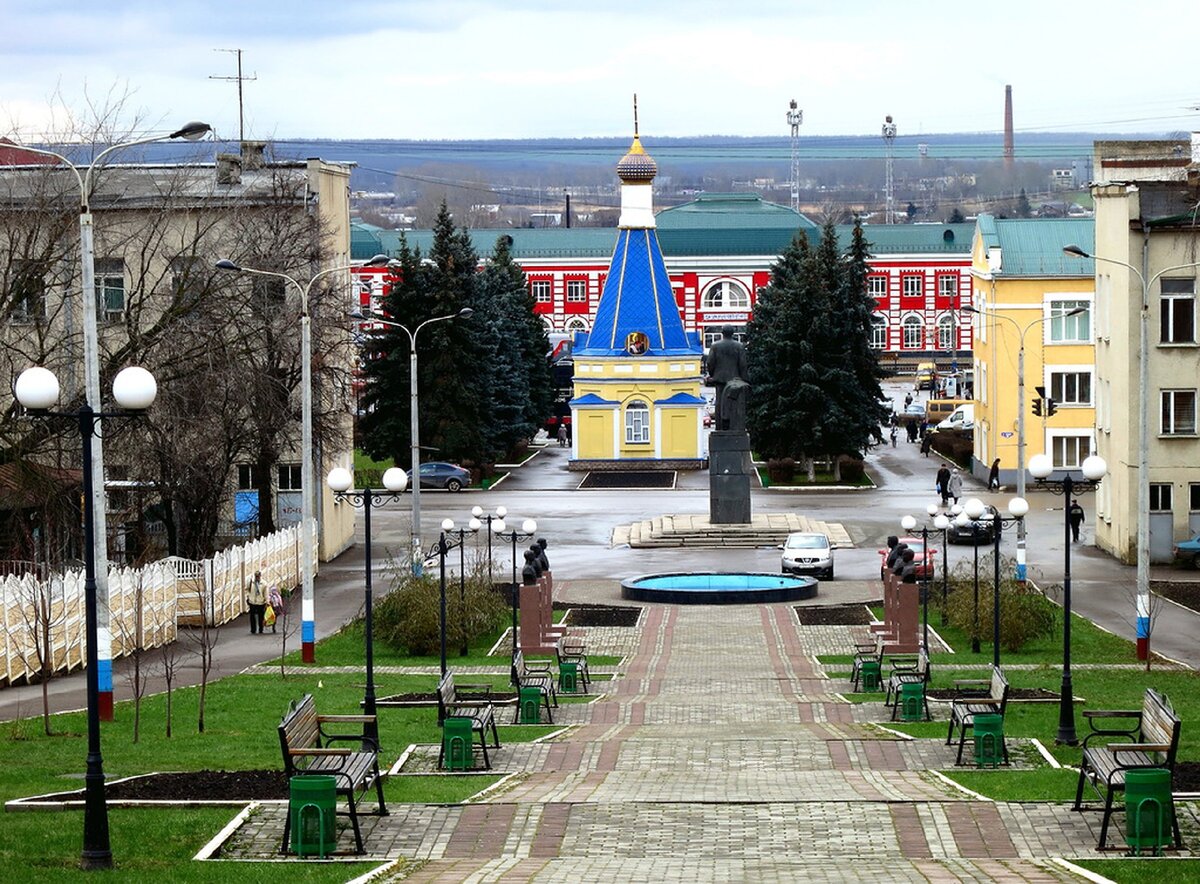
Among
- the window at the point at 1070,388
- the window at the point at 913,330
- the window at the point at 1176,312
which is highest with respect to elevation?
the window at the point at 913,330

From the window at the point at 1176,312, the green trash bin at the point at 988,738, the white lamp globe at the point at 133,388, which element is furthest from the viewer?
the window at the point at 1176,312

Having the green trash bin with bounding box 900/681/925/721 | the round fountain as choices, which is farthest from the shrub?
the green trash bin with bounding box 900/681/925/721

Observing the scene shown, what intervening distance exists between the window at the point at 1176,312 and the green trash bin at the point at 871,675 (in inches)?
801

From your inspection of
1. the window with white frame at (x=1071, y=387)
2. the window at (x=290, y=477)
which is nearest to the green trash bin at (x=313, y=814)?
the window at (x=290, y=477)

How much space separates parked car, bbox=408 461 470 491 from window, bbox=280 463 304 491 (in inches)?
567

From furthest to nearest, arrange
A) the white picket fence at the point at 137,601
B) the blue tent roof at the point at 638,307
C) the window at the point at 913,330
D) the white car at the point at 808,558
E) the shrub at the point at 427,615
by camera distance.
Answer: the window at the point at 913,330 < the blue tent roof at the point at 638,307 < the white car at the point at 808,558 < the shrub at the point at 427,615 < the white picket fence at the point at 137,601

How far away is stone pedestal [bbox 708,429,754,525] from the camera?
53.3 m

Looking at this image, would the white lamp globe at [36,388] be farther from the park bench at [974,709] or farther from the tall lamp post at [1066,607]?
the tall lamp post at [1066,607]

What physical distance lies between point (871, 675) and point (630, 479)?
42.0 meters

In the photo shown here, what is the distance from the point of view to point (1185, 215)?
147 feet

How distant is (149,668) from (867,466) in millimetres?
46330

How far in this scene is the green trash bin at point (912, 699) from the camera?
81.7 feet

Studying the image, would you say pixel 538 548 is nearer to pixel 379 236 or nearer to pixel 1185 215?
pixel 1185 215

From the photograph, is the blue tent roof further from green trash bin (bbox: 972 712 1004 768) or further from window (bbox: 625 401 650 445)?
green trash bin (bbox: 972 712 1004 768)
